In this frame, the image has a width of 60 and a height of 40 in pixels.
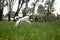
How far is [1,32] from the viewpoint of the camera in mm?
1960

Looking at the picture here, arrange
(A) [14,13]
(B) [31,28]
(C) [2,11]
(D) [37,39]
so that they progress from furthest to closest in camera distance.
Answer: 1. (C) [2,11]
2. (A) [14,13]
3. (B) [31,28]
4. (D) [37,39]

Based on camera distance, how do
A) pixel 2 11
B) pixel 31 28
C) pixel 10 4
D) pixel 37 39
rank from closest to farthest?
pixel 37 39 < pixel 31 28 < pixel 2 11 < pixel 10 4

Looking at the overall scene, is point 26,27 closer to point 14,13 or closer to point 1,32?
point 1,32

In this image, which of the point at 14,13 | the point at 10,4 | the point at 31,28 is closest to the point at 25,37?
the point at 31,28

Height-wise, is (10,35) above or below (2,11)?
below

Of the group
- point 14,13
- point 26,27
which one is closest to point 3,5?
point 14,13

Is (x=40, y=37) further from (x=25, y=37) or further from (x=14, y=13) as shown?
(x=14, y=13)

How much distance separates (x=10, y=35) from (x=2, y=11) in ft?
3.85

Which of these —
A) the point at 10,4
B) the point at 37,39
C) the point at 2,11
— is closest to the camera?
the point at 37,39

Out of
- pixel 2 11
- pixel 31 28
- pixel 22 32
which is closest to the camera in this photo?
pixel 22 32

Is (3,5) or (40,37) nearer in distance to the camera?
(40,37)

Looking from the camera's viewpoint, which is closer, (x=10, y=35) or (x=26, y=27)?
(x=10, y=35)

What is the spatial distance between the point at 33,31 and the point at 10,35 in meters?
0.31

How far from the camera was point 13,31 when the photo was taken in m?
1.97
